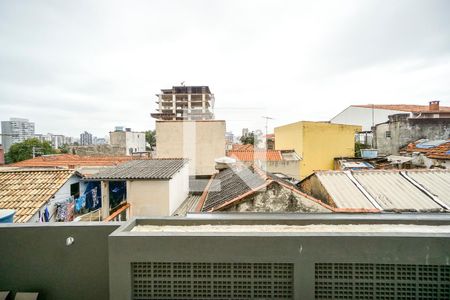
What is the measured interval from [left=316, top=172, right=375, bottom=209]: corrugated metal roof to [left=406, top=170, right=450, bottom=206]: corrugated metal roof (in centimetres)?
179

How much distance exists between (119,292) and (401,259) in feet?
9.20

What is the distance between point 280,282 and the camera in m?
2.24

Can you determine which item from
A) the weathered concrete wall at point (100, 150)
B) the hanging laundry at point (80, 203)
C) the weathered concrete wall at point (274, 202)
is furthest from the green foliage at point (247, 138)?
the weathered concrete wall at point (274, 202)

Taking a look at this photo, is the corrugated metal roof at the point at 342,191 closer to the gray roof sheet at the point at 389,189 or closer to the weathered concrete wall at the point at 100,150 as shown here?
the gray roof sheet at the point at 389,189

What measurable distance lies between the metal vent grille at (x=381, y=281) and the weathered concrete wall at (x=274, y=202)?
9.98 feet

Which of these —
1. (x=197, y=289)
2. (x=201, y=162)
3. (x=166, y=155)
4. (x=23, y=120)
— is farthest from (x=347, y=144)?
(x=23, y=120)

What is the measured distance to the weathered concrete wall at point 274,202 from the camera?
17.3 ft

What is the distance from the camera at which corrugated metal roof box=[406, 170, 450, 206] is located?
18.1 feet

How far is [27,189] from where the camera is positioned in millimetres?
7664

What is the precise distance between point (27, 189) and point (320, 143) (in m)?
17.8

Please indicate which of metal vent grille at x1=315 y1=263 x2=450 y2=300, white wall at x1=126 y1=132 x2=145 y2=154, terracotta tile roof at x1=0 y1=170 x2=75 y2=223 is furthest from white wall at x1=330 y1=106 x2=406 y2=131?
white wall at x1=126 y1=132 x2=145 y2=154

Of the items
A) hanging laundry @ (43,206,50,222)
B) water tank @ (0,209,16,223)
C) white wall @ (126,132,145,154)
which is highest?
white wall @ (126,132,145,154)

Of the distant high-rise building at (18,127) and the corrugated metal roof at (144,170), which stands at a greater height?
the distant high-rise building at (18,127)

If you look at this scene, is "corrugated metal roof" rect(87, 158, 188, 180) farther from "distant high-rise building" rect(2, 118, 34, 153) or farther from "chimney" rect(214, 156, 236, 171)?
"distant high-rise building" rect(2, 118, 34, 153)
